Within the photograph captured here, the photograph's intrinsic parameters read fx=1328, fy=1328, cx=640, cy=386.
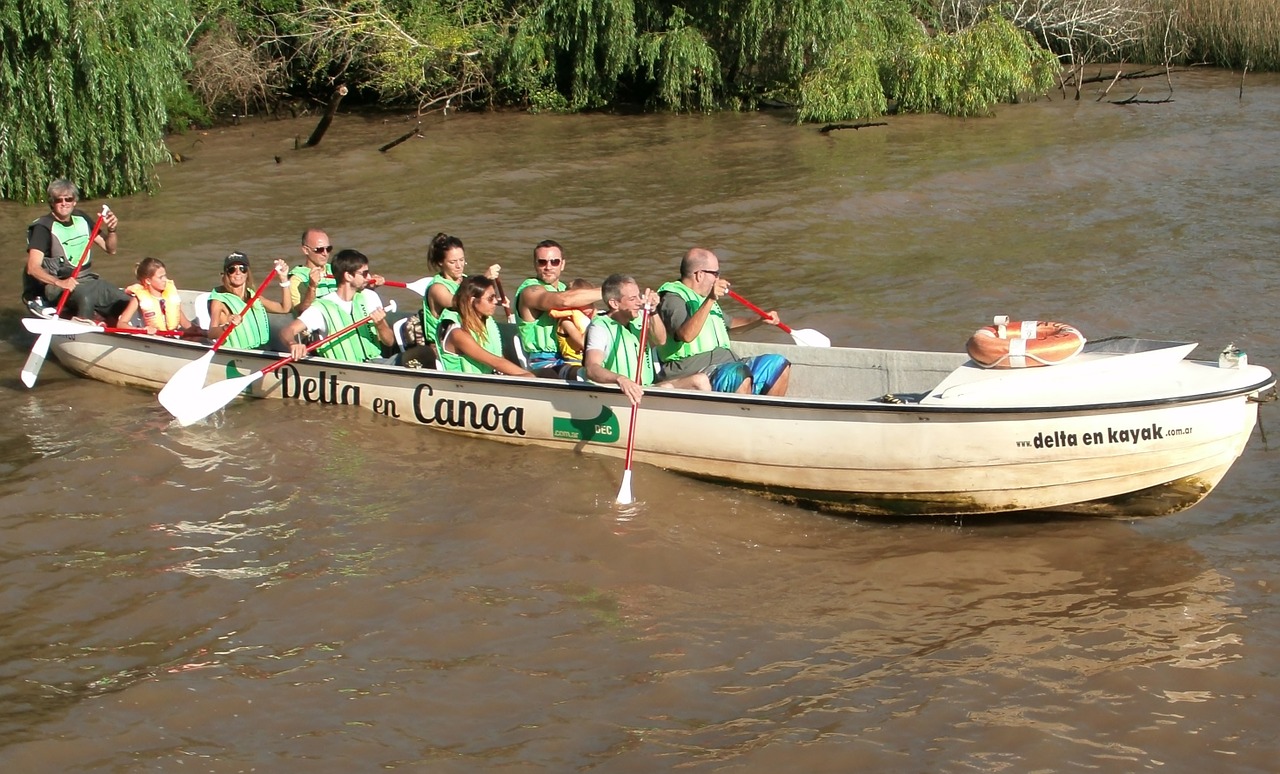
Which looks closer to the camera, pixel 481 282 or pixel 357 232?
pixel 481 282

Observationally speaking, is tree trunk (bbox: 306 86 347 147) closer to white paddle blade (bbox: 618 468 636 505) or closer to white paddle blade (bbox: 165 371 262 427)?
white paddle blade (bbox: 165 371 262 427)

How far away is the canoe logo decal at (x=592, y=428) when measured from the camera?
8.17 metres

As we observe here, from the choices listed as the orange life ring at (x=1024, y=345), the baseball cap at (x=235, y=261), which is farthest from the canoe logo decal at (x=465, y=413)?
the orange life ring at (x=1024, y=345)

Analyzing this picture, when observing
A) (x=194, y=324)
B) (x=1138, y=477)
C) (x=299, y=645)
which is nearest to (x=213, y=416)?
(x=194, y=324)

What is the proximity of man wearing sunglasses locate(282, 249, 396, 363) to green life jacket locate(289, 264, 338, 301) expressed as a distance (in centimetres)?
5

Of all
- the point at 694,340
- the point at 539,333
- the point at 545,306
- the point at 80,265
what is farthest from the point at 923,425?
the point at 80,265

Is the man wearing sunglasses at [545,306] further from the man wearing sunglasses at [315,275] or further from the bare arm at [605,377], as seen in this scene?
the man wearing sunglasses at [315,275]

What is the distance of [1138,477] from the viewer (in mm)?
6973

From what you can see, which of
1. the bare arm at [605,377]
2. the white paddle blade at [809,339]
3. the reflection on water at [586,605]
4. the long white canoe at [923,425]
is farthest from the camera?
the white paddle blade at [809,339]

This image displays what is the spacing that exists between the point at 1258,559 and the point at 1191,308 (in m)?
4.96

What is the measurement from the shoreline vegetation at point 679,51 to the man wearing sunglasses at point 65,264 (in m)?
8.12

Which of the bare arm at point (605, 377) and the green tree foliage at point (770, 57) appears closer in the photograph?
the bare arm at point (605, 377)

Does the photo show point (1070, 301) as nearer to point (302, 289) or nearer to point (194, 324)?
point (302, 289)

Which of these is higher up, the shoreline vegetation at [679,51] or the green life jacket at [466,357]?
the shoreline vegetation at [679,51]
